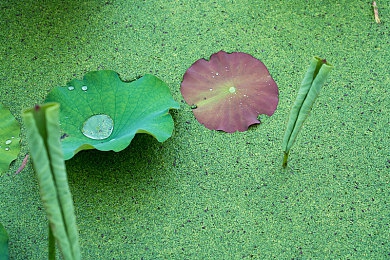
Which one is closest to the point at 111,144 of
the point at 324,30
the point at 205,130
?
the point at 205,130

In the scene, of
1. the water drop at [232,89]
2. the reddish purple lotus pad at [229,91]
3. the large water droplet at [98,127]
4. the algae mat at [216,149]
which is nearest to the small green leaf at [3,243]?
the algae mat at [216,149]

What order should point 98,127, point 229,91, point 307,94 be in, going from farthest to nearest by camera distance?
1. point 229,91
2. point 98,127
3. point 307,94

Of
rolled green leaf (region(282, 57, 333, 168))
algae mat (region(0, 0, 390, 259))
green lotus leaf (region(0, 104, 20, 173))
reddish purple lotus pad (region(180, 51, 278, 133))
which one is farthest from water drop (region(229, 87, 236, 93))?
green lotus leaf (region(0, 104, 20, 173))

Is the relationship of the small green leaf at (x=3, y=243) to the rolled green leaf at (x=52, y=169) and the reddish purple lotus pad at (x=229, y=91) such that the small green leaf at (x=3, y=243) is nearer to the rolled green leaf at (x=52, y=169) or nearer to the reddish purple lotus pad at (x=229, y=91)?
the rolled green leaf at (x=52, y=169)

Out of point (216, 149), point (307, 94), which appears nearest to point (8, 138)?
point (216, 149)

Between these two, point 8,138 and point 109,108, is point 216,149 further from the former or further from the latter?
point 8,138

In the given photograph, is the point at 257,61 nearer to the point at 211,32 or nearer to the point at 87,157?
the point at 211,32
